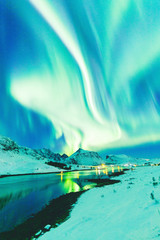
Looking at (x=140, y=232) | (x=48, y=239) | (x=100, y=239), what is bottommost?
(x=48, y=239)

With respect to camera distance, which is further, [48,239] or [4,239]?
[4,239]

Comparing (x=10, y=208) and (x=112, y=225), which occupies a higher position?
(x=112, y=225)

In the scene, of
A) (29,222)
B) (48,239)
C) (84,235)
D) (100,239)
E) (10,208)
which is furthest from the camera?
(10,208)

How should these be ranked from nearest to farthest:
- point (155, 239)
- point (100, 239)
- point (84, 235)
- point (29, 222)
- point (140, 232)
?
point (155, 239)
point (140, 232)
point (100, 239)
point (84, 235)
point (29, 222)

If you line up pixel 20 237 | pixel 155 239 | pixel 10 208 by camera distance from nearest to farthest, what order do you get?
pixel 155 239 < pixel 20 237 < pixel 10 208

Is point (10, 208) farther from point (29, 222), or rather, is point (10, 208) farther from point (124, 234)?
point (124, 234)

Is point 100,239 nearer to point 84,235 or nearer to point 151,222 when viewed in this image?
point 84,235

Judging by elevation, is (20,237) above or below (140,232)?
below

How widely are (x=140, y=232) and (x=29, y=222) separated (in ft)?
31.9

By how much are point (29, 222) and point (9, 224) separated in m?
1.67

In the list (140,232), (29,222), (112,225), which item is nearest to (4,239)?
(29,222)

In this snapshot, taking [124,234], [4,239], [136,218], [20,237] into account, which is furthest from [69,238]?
[4,239]

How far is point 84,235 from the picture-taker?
→ 5.30m

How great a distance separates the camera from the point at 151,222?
4.52 meters
